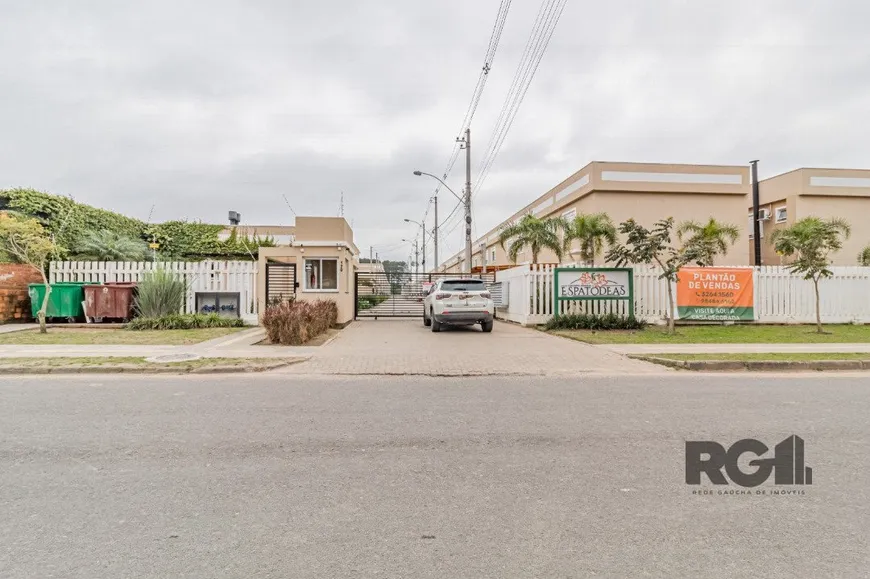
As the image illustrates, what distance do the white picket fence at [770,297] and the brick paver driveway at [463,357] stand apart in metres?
3.37

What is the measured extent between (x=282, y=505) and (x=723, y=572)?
2.70 meters

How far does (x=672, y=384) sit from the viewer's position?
8102 millimetres

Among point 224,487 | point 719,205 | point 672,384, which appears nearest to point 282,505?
point 224,487

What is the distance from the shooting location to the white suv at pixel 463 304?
16328mm

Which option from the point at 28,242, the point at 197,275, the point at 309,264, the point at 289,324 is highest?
the point at 28,242

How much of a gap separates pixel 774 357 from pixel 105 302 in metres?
18.4

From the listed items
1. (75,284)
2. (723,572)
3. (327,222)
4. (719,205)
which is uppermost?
(719,205)

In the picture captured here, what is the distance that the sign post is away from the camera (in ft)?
58.0

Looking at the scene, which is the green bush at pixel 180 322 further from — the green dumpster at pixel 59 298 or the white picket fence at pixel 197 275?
the green dumpster at pixel 59 298

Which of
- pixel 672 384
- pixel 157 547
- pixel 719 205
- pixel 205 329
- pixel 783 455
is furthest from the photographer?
pixel 719 205

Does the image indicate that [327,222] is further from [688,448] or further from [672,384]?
[688,448]

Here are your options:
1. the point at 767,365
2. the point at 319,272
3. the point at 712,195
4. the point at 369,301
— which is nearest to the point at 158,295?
the point at 319,272

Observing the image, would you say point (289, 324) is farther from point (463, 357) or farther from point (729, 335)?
point (729, 335)

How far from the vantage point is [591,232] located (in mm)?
23766
